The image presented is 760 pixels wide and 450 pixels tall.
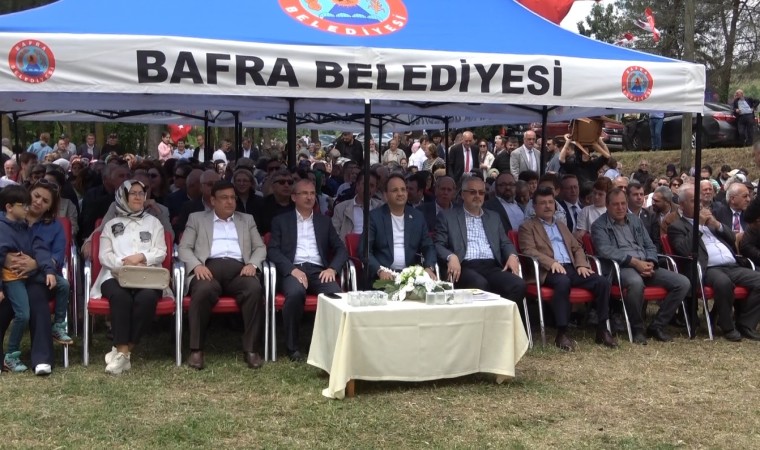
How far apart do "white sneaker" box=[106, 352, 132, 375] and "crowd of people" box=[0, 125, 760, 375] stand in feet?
0.04

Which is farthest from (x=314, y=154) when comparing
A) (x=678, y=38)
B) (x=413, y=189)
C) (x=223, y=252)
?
(x=223, y=252)

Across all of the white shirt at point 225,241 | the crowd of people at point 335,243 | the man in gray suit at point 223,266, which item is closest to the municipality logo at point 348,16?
the crowd of people at point 335,243

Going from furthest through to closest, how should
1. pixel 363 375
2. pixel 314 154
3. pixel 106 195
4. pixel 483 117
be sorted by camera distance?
pixel 314 154, pixel 483 117, pixel 106 195, pixel 363 375

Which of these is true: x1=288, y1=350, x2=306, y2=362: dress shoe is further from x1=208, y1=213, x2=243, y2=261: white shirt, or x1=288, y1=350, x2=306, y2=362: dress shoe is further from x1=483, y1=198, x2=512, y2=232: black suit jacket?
x1=483, y1=198, x2=512, y2=232: black suit jacket

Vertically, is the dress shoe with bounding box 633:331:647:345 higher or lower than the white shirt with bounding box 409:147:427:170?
lower

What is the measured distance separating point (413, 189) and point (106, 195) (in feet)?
9.45

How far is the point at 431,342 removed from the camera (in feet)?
16.9

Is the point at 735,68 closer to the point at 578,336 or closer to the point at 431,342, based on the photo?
the point at 578,336

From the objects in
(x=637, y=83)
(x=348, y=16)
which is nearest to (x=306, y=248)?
(x=348, y=16)

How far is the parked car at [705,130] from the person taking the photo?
63.5 feet

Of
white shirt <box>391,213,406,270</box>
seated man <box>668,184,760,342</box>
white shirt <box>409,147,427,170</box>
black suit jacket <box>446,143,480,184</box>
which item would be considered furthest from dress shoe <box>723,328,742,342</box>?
white shirt <box>409,147,427,170</box>

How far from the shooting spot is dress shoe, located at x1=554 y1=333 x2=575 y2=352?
6.39m

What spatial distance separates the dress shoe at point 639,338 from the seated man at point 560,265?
0.79 ft

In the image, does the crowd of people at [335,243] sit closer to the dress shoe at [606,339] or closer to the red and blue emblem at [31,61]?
the dress shoe at [606,339]
